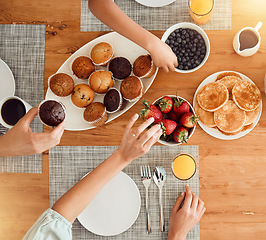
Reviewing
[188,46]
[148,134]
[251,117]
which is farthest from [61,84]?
[251,117]

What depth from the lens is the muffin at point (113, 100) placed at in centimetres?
124

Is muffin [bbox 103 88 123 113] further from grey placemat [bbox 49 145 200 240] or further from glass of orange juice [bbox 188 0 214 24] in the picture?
glass of orange juice [bbox 188 0 214 24]

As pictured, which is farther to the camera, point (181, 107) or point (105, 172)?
point (181, 107)

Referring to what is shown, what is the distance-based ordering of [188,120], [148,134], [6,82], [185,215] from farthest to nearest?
[6,82]
[185,215]
[188,120]
[148,134]

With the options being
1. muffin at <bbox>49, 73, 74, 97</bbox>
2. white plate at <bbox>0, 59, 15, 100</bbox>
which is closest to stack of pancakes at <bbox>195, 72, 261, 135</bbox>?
muffin at <bbox>49, 73, 74, 97</bbox>

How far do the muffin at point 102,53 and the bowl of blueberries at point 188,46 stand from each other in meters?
0.25

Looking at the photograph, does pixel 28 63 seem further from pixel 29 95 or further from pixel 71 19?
pixel 71 19

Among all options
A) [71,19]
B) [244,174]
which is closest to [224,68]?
[244,174]

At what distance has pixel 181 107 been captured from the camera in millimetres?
1220

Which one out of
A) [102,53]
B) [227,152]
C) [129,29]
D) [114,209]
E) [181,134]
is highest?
[129,29]

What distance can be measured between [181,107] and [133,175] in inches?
15.7

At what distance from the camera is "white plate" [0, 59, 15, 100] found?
1.39 meters

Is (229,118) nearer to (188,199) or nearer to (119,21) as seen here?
(188,199)

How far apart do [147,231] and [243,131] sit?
631 millimetres
